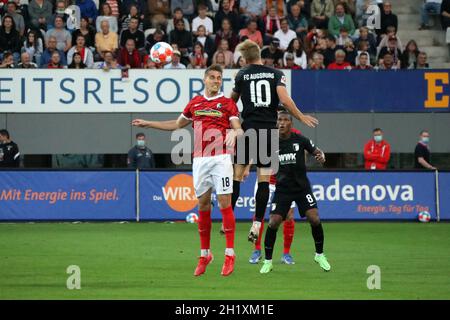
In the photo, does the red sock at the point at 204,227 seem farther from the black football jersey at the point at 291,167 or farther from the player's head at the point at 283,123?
the player's head at the point at 283,123

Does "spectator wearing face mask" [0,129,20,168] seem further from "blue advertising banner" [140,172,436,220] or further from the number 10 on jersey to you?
the number 10 on jersey

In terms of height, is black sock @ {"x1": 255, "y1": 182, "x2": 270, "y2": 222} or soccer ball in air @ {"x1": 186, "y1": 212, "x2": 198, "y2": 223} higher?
black sock @ {"x1": 255, "y1": 182, "x2": 270, "y2": 222}

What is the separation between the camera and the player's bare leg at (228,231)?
1318 cm

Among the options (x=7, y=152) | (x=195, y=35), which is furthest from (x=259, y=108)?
(x=195, y=35)

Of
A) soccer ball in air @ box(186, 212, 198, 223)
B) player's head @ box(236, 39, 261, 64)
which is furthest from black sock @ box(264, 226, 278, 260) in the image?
soccer ball in air @ box(186, 212, 198, 223)

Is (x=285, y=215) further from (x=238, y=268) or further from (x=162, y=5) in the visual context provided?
(x=162, y=5)

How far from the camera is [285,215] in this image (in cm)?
1444

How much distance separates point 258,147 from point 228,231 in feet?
5.23

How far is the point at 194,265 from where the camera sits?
14.6m

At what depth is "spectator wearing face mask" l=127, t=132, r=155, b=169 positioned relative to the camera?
27328mm

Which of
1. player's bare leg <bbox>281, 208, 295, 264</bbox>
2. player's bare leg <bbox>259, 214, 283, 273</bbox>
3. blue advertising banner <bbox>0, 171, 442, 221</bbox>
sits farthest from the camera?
blue advertising banner <bbox>0, 171, 442, 221</bbox>

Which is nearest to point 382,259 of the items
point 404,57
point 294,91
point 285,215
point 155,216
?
point 285,215

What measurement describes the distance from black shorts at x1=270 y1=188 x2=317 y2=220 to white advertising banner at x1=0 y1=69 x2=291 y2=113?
13.5 m

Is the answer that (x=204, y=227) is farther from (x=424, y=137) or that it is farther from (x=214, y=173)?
(x=424, y=137)
